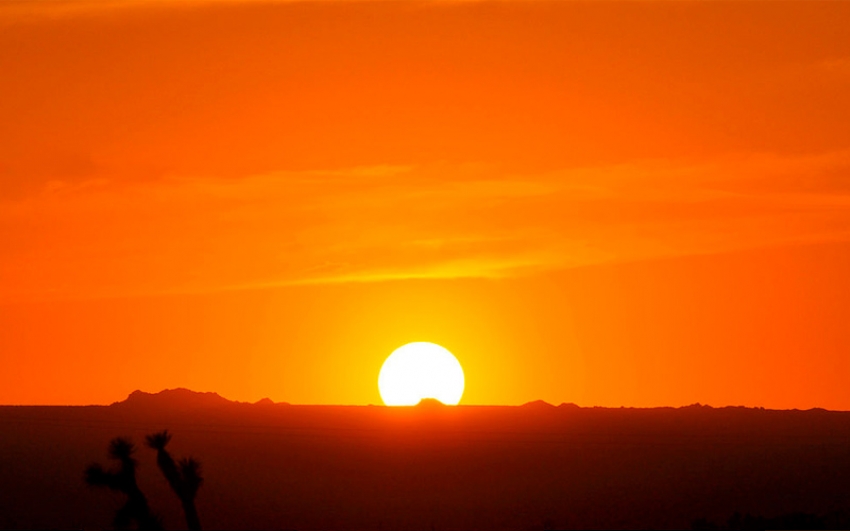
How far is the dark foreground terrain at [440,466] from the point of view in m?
80.4

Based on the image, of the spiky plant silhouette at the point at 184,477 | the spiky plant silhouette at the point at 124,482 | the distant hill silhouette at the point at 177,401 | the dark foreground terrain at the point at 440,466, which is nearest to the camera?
the spiky plant silhouette at the point at 184,477

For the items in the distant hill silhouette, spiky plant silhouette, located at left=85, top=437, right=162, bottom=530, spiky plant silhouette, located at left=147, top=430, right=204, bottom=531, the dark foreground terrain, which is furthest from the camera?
the distant hill silhouette

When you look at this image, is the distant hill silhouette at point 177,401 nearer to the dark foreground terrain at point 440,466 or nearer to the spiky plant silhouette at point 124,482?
the dark foreground terrain at point 440,466

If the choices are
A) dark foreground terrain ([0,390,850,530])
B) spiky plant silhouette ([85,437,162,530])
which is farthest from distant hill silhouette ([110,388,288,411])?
spiky plant silhouette ([85,437,162,530])

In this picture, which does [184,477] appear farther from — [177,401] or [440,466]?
[177,401]

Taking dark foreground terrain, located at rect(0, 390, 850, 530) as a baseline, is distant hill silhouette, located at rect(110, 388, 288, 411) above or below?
above

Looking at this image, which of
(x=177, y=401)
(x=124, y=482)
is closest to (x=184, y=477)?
(x=124, y=482)

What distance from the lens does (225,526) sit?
76938 mm

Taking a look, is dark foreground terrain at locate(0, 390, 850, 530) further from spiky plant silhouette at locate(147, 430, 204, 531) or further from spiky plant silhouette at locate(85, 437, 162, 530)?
spiky plant silhouette at locate(85, 437, 162, 530)

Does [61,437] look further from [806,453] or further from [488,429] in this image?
[806,453]

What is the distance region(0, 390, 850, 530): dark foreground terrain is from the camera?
8044 centimetres

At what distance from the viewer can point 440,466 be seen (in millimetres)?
99438

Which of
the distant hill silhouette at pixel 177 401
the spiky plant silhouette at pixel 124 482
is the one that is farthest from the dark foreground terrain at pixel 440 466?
the spiky plant silhouette at pixel 124 482

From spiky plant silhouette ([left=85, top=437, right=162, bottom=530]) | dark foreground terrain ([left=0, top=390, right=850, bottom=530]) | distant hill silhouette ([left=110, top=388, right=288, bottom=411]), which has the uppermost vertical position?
distant hill silhouette ([left=110, top=388, right=288, bottom=411])
